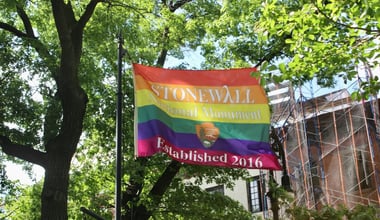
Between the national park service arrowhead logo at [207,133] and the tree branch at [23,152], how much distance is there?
15.1 feet

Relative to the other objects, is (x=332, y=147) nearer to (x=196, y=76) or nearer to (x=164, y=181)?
(x=164, y=181)

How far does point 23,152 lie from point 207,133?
5.40 metres

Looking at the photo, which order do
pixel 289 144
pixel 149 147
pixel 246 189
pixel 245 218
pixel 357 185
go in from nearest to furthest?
pixel 149 147 → pixel 245 218 → pixel 357 185 → pixel 289 144 → pixel 246 189

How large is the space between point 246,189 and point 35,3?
60.0 feet

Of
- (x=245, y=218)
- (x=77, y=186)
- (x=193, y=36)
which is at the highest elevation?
(x=193, y=36)

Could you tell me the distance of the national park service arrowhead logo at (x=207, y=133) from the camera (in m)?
9.70

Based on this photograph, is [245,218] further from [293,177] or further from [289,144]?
[289,144]

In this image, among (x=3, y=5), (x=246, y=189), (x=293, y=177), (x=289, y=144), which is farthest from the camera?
(x=246, y=189)

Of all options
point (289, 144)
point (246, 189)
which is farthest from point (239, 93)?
point (246, 189)

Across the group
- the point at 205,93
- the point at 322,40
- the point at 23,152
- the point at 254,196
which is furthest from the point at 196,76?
the point at 254,196

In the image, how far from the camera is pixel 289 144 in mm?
27766

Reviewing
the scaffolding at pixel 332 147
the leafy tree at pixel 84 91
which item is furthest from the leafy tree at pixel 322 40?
the scaffolding at pixel 332 147

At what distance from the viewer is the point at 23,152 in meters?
12.9

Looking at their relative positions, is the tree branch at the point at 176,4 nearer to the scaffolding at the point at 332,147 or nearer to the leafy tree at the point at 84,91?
the leafy tree at the point at 84,91
